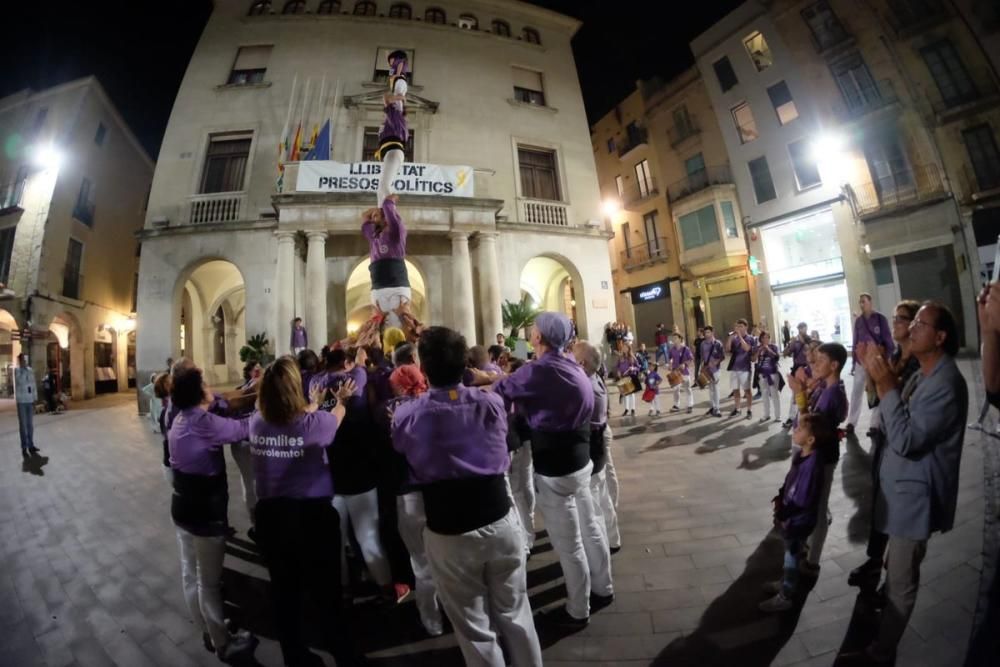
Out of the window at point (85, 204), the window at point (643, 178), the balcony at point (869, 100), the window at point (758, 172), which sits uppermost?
the window at point (643, 178)

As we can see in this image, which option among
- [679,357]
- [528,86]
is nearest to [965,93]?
[679,357]

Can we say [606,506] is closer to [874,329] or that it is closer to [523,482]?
[523,482]

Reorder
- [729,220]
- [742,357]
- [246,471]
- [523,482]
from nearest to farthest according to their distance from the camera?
[523,482] → [246,471] → [742,357] → [729,220]

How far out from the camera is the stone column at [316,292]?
10.9 m

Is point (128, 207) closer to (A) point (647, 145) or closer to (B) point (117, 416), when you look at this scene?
(B) point (117, 416)

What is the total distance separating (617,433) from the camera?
7105 millimetres

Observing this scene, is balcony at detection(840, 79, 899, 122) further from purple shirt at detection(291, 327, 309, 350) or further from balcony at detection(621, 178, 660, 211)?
balcony at detection(621, 178, 660, 211)

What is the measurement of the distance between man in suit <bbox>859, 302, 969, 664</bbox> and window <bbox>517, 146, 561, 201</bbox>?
14868mm

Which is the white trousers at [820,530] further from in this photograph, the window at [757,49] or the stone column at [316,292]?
the stone column at [316,292]

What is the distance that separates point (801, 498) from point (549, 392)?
1.76 metres

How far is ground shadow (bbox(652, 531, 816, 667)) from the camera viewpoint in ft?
6.50

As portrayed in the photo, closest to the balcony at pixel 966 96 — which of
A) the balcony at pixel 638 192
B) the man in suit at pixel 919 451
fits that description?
the man in suit at pixel 919 451

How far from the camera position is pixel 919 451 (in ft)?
5.87

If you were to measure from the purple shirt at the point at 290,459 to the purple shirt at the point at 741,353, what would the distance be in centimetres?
799
